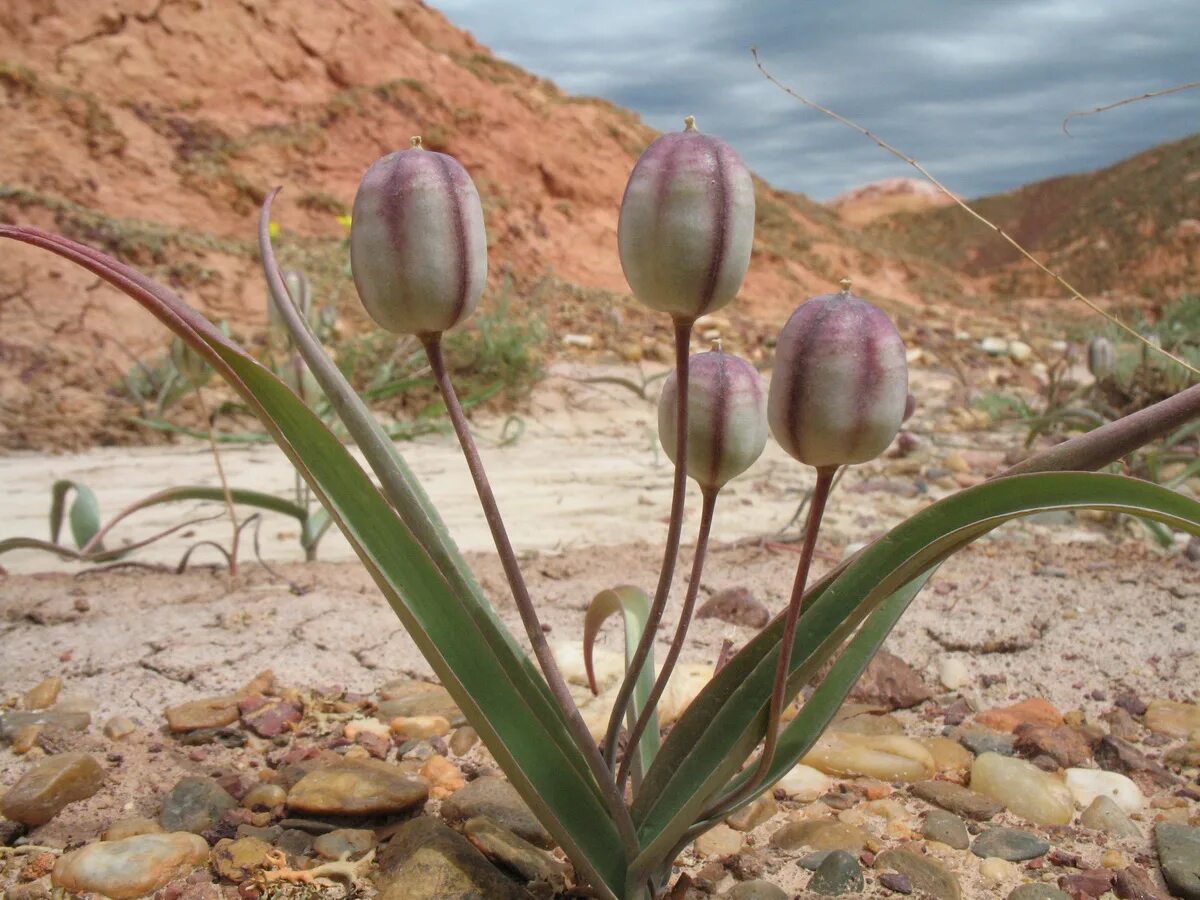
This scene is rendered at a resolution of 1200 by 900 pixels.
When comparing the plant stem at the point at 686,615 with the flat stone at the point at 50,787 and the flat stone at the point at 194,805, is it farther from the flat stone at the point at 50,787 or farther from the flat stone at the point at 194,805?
the flat stone at the point at 50,787

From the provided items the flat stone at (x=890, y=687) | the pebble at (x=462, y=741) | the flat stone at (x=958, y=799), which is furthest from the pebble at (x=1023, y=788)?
the pebble at (x=462, y=741)

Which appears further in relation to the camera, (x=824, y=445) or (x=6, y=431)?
(x=6, y=431)

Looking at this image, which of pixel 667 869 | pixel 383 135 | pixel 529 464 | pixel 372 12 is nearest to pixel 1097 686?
pixel 667 869

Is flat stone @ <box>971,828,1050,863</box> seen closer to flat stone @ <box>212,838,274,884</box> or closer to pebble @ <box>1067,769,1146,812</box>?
pebble @ <box>1067,769,1146,812</box>

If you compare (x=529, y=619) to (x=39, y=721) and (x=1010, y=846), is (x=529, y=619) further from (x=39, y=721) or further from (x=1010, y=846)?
(x=39, y=721)

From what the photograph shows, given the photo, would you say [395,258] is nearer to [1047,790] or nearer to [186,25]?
[1047,790]

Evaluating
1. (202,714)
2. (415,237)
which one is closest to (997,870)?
(415,237)
